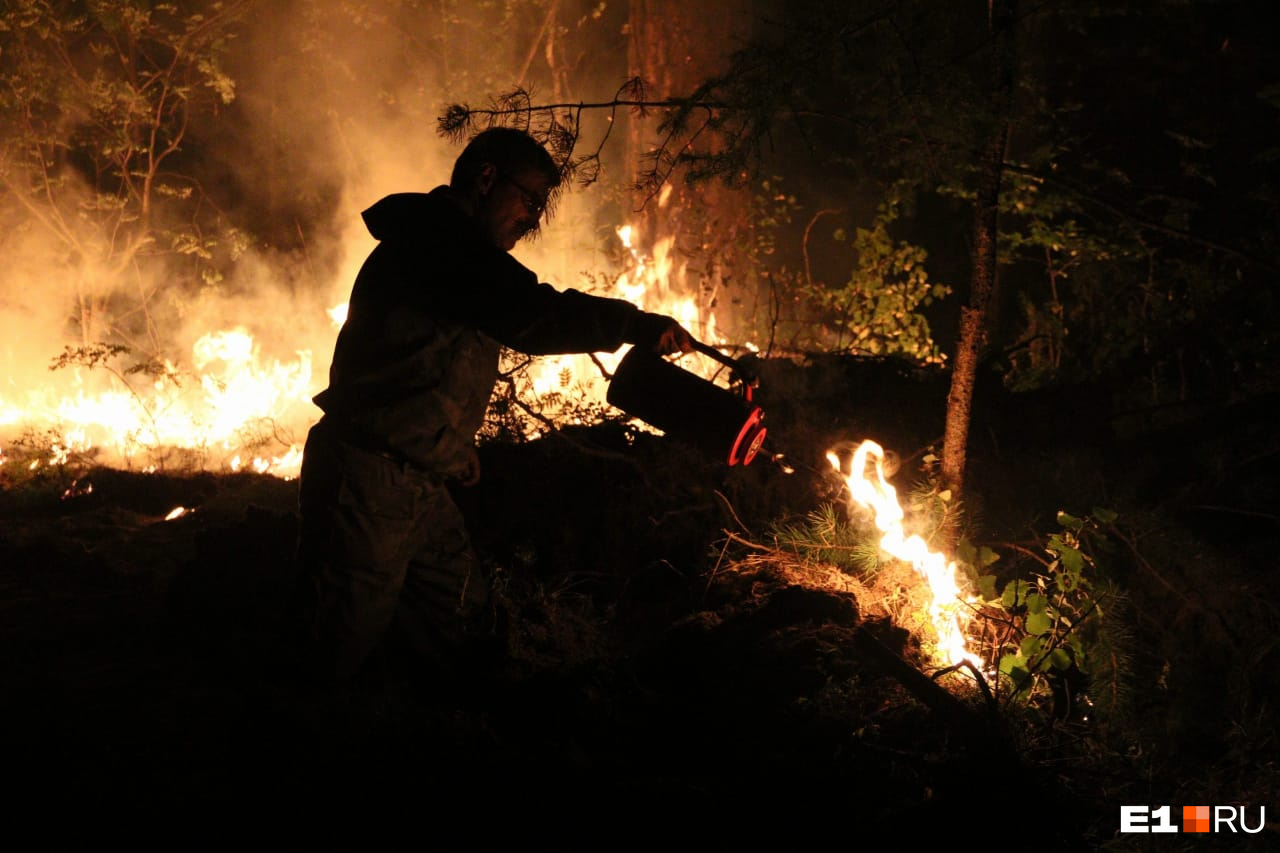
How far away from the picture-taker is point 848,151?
1222 centimetres

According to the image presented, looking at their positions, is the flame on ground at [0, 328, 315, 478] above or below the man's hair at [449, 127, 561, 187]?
above

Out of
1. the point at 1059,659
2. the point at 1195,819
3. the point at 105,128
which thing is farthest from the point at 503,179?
the point at 105,128

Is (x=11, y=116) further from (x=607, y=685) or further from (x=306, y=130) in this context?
(x=607, y=685)

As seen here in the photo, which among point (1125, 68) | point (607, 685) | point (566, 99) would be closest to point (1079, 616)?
point (607, 685)

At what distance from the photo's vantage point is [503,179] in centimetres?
335

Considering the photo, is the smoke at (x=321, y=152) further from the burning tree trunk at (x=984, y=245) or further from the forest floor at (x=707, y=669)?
the burning tree trunk at (x=984, y=245)

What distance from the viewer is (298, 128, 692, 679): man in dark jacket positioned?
9.85 ft

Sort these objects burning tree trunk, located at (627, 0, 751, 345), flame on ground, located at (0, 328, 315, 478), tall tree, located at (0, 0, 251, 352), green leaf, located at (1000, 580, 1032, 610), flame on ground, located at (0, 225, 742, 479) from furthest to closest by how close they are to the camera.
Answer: tall tree, located at (0, 0, 251, 352)
flame on ground, located at (0, 328, 315, 478)
flame on ground, located at (0, 225, 742, 479)
burning tree trunk, located at (627, 0, 751, 345)
green leaf, located at (1000, 580, 1032, 610)

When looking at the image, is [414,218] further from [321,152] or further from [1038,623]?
[321,152]

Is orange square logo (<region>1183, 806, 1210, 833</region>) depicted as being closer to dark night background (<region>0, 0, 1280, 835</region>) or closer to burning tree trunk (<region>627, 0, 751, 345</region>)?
dark night background (<region>0, 0, 1280, 835</region>)

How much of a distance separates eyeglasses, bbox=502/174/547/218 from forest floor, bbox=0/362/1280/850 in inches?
72.2

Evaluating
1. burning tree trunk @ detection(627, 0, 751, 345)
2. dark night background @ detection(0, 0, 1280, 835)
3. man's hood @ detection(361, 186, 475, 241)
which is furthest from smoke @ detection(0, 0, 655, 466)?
man's hood @ detection(361, 186, 475, 241)

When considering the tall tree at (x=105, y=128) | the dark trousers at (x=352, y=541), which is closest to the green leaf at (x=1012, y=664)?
the dark trousers at (x=352, y=541)

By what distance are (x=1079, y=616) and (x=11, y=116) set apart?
1369 centimetres
